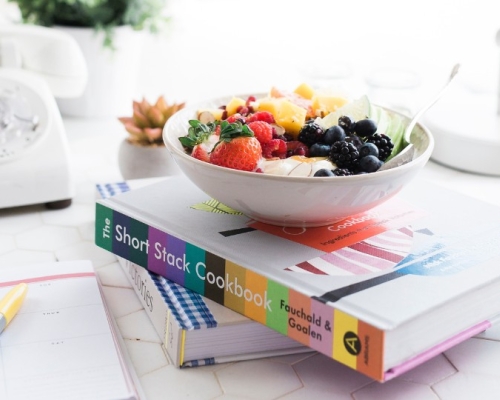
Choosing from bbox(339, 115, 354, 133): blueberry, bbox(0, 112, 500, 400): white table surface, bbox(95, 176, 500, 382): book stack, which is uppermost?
bbox(339, 115, 354, 133): blueberry

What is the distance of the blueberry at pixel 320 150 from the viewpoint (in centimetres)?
80

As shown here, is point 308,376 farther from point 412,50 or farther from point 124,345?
point 412,50

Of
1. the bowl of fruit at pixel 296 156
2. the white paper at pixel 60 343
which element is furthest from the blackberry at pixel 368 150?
the white paper at pixel 60 343

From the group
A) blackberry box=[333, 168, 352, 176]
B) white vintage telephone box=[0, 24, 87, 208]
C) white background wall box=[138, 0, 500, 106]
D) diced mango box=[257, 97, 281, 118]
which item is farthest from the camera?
white background wall box=[138, 0, 500, 106]

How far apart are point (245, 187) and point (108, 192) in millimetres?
339

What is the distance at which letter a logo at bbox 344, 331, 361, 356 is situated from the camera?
650 mm

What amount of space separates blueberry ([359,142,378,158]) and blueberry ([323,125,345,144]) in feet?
0.10

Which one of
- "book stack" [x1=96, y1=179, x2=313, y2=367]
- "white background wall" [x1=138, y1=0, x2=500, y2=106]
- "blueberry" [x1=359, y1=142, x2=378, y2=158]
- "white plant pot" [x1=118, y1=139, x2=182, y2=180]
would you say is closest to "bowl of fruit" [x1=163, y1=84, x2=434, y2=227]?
"blueberry" [x1=359, y1=142, x2=378, y2=158]

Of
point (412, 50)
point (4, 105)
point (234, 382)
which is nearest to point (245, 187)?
point (234, 382)

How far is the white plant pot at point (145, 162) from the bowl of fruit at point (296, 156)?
0.89ft

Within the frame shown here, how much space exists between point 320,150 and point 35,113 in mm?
548

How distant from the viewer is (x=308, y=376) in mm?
746

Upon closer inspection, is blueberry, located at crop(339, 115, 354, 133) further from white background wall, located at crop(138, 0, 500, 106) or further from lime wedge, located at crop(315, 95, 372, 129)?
white background wall, located at crop(138, 0, 500, 106)

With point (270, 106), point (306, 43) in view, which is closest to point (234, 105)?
point (270, 106)
